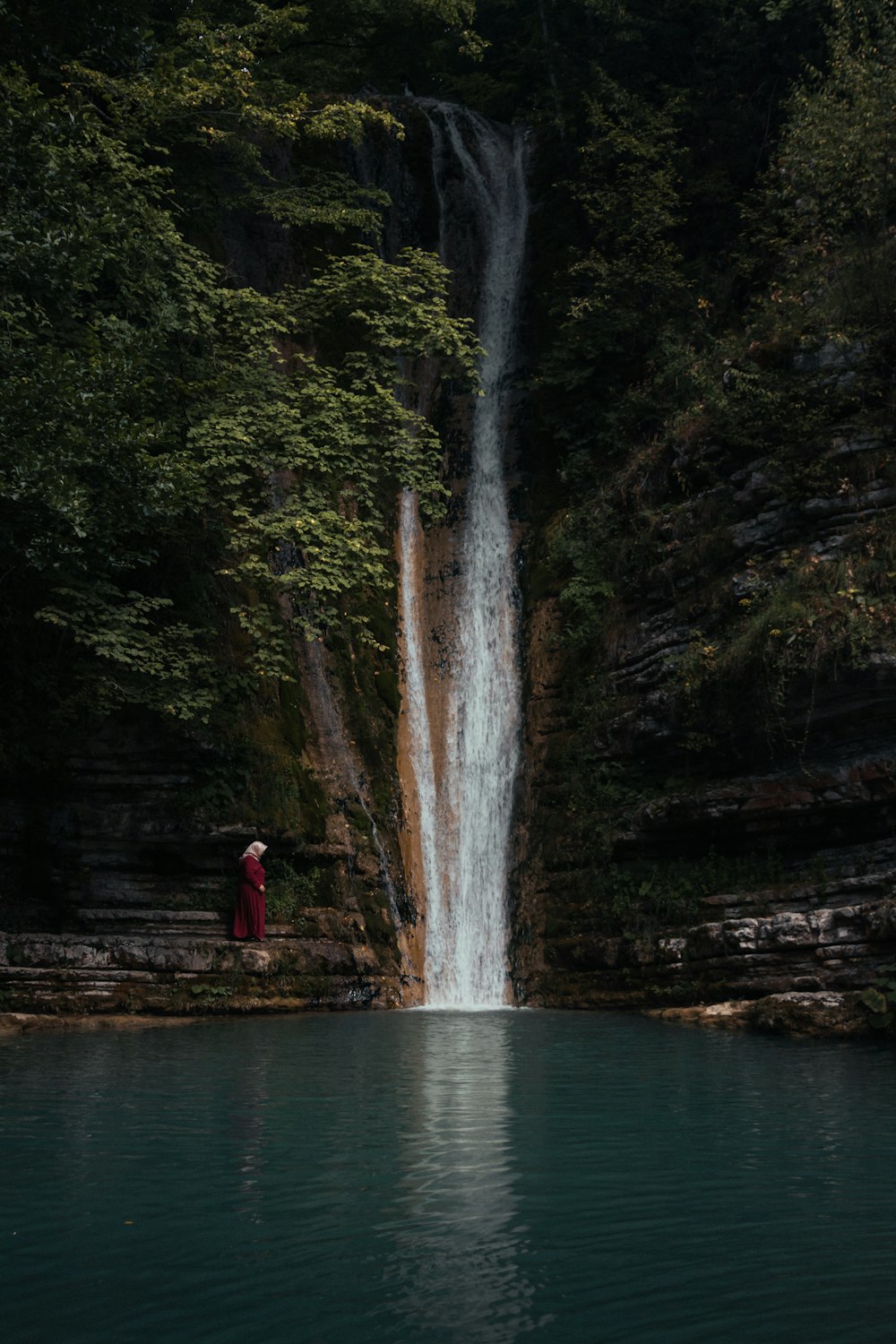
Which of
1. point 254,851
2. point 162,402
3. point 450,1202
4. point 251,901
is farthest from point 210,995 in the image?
point 450,1202

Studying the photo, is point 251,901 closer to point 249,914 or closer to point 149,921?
point 249,914

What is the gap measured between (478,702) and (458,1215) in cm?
1358

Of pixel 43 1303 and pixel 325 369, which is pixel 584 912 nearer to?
pixel 325 369

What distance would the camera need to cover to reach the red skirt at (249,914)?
1428 cm

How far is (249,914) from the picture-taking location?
565 inches

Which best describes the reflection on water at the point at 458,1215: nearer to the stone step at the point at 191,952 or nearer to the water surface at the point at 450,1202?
the water surface at the point at 450,1202

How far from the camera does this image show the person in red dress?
14.3m

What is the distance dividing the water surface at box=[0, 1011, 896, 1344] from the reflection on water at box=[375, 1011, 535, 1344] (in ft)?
0.05

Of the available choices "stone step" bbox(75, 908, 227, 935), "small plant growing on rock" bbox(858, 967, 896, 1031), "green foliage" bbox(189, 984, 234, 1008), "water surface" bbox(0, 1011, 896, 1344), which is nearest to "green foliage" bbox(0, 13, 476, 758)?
"stone step" bbox(75, 908, 227, 935)

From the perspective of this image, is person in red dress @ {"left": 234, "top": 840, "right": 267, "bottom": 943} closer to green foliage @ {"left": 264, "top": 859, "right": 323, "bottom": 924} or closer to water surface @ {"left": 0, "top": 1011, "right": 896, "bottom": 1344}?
green foliage @ {"left": 264, "top": 859, "right": 323, "bottom": 924}

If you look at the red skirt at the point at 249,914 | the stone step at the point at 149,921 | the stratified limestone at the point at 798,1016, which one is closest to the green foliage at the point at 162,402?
the red skirt at the point at 249,914

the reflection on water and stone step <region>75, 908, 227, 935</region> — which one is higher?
stone step <region>75, 908, 227, 935</region>

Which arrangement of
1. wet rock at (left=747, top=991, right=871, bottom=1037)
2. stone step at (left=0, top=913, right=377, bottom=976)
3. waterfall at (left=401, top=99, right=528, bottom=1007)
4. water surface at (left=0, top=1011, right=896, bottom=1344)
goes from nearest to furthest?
water surface at (left=0, top=1011, right=896, bottom=1344) < wet rock at (left=747, top=991, right=871, bottom=1037) < stone step at (left=0, top=913, right=377, bottom=976) < waterfall at (left=401, top=99, right=528, bottom=1007)

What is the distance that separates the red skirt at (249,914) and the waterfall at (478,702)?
2803mm
